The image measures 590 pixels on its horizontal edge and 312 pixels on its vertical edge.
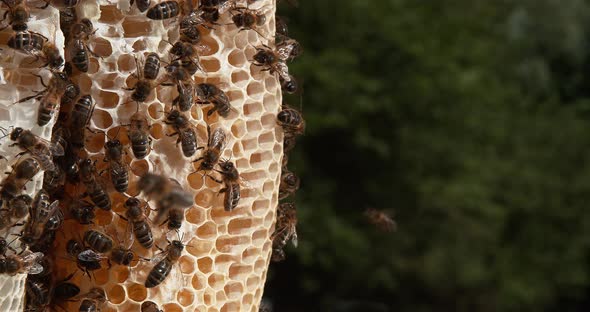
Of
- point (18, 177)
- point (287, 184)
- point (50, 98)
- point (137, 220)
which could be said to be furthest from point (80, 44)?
point (287, 184)

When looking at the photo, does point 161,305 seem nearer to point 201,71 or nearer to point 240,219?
point 240,219

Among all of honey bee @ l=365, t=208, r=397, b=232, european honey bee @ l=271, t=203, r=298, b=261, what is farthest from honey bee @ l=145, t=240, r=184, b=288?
honey bee @ l=365, t=208, r=397, b=232

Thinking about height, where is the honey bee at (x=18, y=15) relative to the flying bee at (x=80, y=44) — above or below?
above

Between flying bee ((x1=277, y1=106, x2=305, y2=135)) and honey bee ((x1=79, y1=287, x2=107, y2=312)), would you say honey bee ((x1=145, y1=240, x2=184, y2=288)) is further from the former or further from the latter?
flying bee ((x1=277, y1=106, x2=305, y2=135))

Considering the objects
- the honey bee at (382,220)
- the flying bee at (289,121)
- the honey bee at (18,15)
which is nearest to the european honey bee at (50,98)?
the honey bee at (18,15)

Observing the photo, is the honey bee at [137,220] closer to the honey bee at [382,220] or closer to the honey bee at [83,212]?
the honey bee at [83,212]
